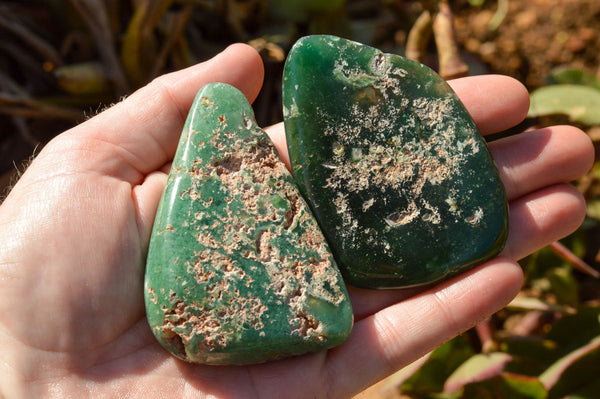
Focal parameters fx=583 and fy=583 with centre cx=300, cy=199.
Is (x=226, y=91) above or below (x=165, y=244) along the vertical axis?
above

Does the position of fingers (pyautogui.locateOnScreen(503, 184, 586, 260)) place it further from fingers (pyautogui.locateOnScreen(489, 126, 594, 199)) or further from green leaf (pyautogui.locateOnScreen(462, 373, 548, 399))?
green leaf (pyautogui.locateOnScreen(462, 373, 548, 399))

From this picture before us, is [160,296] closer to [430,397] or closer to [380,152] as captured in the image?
[380,152]

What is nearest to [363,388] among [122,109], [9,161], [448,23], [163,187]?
[163,187]

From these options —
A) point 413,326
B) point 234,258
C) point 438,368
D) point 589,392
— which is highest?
point 234,258

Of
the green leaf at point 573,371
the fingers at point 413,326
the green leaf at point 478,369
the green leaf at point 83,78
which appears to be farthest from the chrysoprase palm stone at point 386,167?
the green leaf at point 83,78

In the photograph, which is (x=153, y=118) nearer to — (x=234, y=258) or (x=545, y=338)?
(x=234, y=258)

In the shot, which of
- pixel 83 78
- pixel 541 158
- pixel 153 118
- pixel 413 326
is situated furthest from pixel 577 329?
pixel 83 78

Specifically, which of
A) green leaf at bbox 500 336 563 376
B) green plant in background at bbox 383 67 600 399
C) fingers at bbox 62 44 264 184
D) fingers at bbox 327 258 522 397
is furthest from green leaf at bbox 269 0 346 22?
green leaf at bbox 500 336 563 376
